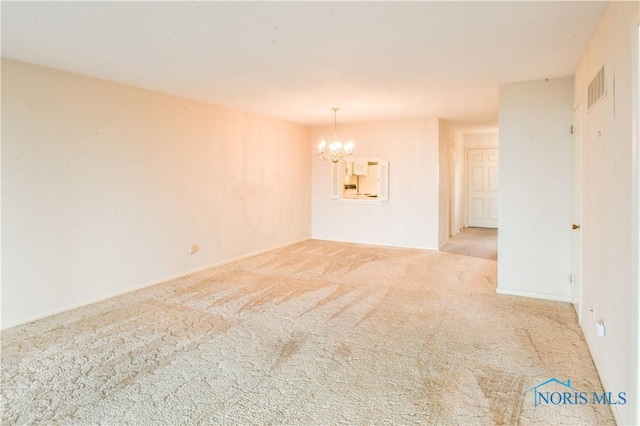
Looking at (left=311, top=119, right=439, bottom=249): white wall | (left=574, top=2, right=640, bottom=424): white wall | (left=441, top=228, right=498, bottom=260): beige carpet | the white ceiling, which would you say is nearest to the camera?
(left=574, top=2, right=640, bottom=424): white wall

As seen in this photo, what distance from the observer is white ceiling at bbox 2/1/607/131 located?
242cm

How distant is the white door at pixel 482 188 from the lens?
965 cm

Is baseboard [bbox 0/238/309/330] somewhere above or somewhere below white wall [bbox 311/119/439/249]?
below

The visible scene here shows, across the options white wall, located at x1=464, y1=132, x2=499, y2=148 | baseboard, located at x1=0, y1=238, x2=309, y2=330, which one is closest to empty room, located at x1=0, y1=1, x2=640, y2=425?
baseboard, located at x1=0, y1=238, x2=309, y2=330

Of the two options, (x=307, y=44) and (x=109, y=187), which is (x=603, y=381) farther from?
(x=109, y=187)

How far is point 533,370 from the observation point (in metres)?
2.52

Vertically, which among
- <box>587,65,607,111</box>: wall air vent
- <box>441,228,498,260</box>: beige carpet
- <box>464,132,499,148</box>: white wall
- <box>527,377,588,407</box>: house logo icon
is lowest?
<box>527,377,588,407</box>: house logo icon

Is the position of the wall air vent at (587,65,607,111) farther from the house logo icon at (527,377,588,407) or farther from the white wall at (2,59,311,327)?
the white wall at (2,59,311,327)

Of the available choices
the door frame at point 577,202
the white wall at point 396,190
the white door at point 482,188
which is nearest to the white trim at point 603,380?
the door frame at point 577,202

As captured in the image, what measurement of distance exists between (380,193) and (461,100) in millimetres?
2530

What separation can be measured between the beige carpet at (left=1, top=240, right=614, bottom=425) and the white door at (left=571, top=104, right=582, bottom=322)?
248mm

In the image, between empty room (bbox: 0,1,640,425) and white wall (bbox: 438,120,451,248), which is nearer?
empty room (bbox: 0,1,640,425)

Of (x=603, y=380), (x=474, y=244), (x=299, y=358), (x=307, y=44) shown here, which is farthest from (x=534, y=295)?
(x=307, y=44)

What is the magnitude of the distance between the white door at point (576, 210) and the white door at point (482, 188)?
6.07m
